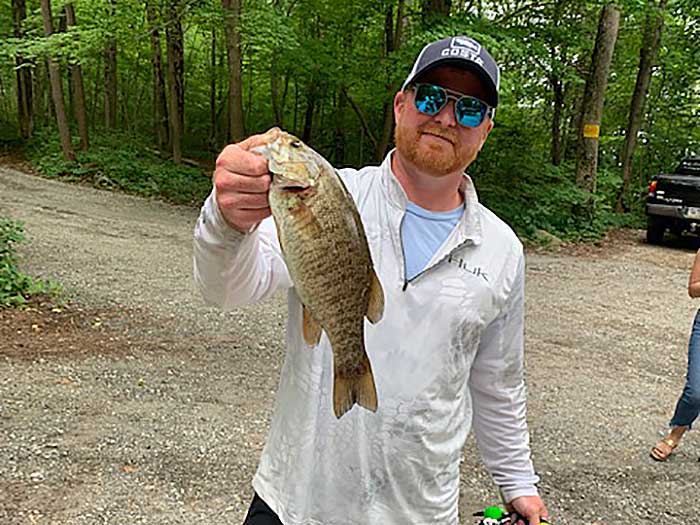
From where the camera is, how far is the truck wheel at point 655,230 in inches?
531

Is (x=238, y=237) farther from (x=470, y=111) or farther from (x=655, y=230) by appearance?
(x=655, y=230)

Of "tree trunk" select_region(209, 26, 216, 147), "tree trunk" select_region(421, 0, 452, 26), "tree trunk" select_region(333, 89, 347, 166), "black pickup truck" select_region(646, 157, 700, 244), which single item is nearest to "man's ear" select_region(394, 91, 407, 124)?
"tree trunk" select_region(421, 0, 452, 26)

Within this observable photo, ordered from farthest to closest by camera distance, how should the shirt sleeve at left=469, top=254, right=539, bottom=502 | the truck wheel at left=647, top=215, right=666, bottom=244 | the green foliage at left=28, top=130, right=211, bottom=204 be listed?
1. the green foliage at left=28, top=130, right=211, bottom=204
2. the truck wheel at left=647, top=215, right=666, bottom=244
3. the shirt sleeve at left=469, top=254, right=539, bottom=502

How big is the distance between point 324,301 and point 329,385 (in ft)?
Answer: 1.19

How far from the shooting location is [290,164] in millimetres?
1264

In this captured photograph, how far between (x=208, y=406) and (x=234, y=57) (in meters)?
9.18

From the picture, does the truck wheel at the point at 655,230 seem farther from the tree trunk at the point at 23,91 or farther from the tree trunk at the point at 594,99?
the tree trunk at the point at 23,91

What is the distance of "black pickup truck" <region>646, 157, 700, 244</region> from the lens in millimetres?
12773

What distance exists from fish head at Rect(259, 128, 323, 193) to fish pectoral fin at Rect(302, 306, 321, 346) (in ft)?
1.06

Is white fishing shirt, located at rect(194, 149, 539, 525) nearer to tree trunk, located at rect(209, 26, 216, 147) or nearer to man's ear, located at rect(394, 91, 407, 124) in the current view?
man's ear, located at rect(394, 91, 407, 124)

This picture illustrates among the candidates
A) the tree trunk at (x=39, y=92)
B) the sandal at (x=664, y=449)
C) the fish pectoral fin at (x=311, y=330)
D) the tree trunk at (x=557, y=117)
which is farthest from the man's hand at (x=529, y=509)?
the tree trunk at (x=39, y=92)

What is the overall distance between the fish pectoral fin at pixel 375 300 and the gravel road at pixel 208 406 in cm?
242

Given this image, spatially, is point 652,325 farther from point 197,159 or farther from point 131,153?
point 197,159

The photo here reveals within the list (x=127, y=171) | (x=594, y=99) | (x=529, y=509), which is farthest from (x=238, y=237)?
(x=127, y=171)
